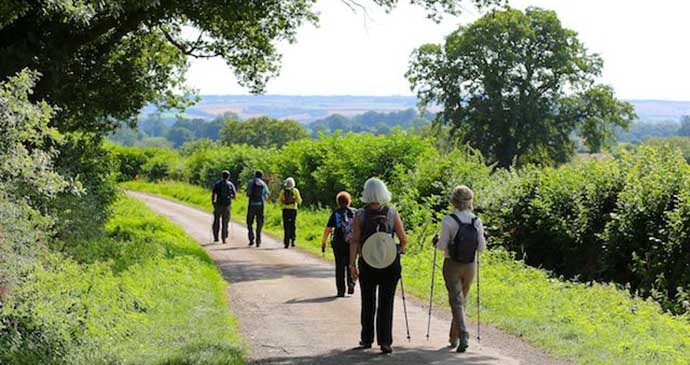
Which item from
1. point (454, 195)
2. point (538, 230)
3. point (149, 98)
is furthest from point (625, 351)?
point (149, 98)

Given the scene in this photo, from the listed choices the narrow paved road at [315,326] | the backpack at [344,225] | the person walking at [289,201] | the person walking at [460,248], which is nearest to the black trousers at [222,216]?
the person walking at [289,201]

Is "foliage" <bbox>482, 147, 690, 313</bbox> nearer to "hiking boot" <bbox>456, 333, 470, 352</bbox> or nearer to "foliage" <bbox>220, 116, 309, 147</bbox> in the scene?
"hiking boot" <bbox>456, 333, 470, 352</bbox>

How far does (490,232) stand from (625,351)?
12501 millimetres

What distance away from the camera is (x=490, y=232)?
22812 mm

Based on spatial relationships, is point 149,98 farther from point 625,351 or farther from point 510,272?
point 625,351

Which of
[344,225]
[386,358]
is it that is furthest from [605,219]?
[386,358]

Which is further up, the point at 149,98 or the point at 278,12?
the point at 278,12

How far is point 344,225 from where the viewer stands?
45.9ft

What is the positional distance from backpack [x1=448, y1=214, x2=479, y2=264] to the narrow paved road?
1.20 m

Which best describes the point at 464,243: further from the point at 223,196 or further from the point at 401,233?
the point at 223,196

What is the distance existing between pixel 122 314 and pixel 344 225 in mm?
4168

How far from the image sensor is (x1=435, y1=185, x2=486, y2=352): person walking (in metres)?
10.0

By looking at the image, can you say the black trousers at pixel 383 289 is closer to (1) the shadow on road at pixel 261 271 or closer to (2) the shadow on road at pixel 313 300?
(2) the shadow on road at pixel 313 300

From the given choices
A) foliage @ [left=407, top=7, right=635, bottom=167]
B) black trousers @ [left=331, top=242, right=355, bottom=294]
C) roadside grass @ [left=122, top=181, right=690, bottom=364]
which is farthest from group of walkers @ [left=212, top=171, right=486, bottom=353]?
foliage @ [left=407, top=7, right=635, bottom=167]
